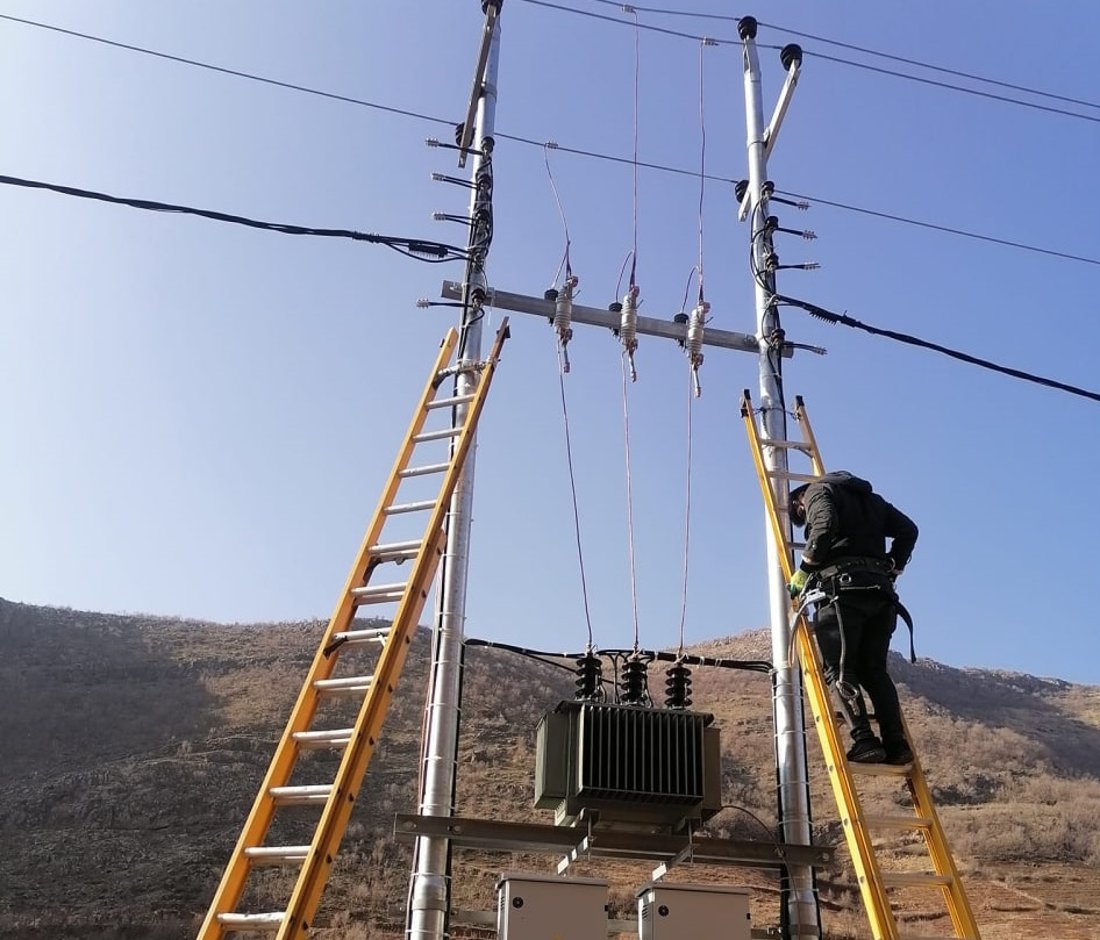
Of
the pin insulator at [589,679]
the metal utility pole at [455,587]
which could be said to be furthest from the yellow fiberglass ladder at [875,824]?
the metal utility pole at [455,587]

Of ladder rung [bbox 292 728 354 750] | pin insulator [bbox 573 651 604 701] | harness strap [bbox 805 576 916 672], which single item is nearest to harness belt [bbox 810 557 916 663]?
harness strap [bbox 805 576 916 672]

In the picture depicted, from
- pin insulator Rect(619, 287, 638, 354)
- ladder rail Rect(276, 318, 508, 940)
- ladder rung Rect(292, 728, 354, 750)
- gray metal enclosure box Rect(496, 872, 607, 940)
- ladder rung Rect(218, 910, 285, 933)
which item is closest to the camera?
ladder rail Rect(276, 318, 508, 940)

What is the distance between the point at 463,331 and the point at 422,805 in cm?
371

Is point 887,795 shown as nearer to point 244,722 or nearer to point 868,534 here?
point 244,722

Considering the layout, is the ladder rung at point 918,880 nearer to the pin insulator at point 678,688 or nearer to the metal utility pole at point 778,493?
the metal utility pole at point 778,493

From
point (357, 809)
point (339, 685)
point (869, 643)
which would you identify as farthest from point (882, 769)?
point (357, 809)

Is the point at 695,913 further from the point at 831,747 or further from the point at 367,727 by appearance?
the point at 367,727

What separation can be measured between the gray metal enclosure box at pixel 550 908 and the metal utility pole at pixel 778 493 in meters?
1.87

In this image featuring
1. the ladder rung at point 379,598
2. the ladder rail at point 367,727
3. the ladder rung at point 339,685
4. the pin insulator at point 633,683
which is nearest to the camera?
the ladder rail at point 367,727

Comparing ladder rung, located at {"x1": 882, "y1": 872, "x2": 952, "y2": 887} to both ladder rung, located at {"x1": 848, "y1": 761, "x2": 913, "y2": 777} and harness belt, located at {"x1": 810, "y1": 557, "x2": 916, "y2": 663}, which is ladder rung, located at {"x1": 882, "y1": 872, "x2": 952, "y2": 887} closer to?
ladder rung, located at {"x1": 848, "y1": 761, "x2": 913, "y2": 777}

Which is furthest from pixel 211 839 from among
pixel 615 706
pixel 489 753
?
pixel 615 706

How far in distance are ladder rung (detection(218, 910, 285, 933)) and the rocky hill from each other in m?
11.5

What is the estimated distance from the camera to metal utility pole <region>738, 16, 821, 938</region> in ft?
23.9

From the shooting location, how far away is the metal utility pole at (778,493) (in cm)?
728
